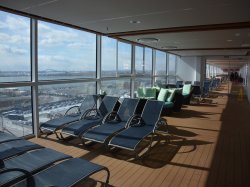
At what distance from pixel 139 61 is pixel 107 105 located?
466 centimetres

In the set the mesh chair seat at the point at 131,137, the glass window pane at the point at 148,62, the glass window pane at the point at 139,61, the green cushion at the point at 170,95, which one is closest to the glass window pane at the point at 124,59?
the glass window pane at the point at 139,61

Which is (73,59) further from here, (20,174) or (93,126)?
(20,174)

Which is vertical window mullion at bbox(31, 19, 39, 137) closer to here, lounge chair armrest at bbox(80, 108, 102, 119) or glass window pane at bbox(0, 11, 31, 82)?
glass window pane at bbox(0, 11, 31, 82)

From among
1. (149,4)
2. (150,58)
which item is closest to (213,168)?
(149,4)

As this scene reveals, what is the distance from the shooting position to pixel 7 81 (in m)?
4.40

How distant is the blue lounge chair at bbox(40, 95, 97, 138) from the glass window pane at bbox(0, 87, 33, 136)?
406 millimetres

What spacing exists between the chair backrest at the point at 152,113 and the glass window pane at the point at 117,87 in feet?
7.96

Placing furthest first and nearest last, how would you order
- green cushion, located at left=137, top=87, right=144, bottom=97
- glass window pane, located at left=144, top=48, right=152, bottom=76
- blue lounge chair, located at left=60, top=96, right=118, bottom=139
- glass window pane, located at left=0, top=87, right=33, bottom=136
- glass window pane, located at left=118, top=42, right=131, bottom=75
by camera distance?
glass window pane, located at left=144, top=48, right=152, bottom=76
green cushion, located at left=137, top=87, right=144, bottom=97
glass window pane, located at left=118, top=42, right=131, bottom=75
glass window pane, located at left=0, top=87, right=33, bottom=136
blue lounge chair, located at left=60, top=96, right=118, bottom=139

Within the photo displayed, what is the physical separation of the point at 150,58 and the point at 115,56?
11.8 ft

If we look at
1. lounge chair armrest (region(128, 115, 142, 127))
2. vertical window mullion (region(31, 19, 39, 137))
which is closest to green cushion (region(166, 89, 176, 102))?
lounge chair armrest (region(128, 115, 142, 127))

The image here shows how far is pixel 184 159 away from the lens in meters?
3.93

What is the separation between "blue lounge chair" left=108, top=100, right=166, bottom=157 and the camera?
147 inches

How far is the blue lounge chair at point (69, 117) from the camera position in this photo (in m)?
4.66

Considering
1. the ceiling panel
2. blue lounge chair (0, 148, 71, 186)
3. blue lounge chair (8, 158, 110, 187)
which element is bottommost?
blue lounge chair (8, 158, 110, 187)
